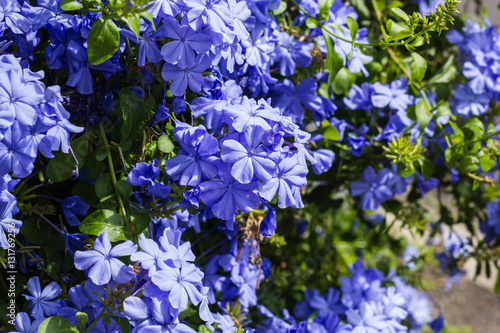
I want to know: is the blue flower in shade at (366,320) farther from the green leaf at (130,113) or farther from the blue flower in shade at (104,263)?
the green leaf at (130,113)

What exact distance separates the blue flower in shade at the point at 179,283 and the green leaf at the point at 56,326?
210 millimetres

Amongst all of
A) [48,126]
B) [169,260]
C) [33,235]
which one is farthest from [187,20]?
[33,235]

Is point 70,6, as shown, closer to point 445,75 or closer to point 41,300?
point 41,300

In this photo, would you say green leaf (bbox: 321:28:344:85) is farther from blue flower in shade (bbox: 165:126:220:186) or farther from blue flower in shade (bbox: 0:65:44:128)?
blue flower in shade (bbox: 0:65:44:128)

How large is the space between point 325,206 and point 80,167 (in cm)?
89

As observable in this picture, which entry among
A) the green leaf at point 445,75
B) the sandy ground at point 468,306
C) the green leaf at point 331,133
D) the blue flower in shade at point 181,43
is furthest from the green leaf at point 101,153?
the sandy ground at point 468,306

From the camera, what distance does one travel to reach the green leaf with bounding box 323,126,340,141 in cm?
132

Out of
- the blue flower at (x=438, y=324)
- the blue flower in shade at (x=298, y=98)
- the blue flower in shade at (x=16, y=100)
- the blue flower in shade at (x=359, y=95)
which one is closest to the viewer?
the blue flower in shade at (x=16, y=100)

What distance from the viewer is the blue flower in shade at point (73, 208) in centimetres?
107

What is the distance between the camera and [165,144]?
0.98m

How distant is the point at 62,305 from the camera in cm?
102

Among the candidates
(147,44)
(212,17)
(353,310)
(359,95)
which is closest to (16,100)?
(147,44)

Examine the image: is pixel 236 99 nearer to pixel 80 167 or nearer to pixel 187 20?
pixel 187 20

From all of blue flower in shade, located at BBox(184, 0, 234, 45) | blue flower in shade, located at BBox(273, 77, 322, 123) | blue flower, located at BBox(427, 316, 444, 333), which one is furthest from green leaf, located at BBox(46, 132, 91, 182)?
blue flower, located at BBox(427, 316, 444, 333)
